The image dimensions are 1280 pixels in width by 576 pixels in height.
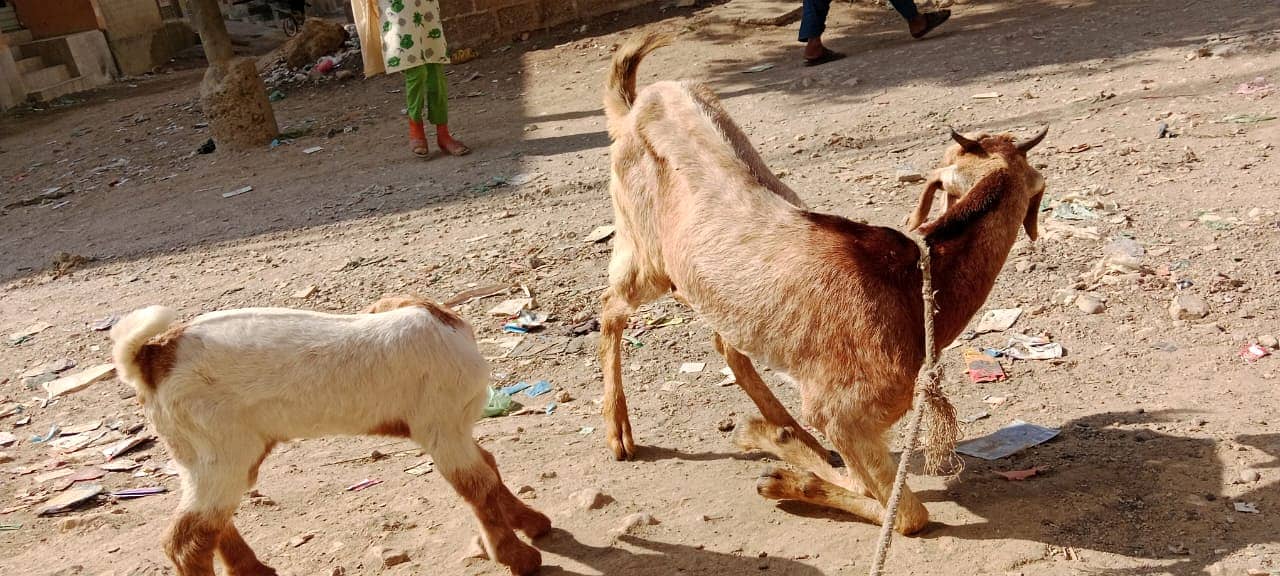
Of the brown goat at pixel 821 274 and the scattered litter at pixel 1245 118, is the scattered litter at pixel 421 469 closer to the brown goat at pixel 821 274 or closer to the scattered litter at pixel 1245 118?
the brown goat at pixel 821 274

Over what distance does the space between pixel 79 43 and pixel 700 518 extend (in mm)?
16268

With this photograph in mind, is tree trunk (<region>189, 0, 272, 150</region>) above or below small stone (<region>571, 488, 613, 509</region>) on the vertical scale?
above

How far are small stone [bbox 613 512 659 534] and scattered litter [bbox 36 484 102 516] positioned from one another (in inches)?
86.3

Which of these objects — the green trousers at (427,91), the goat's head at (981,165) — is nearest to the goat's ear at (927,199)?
the goat's head at (981,165)

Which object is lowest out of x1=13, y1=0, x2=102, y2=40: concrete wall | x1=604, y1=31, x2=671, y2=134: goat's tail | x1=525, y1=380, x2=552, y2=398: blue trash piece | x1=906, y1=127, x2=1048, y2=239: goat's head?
x1=525, y1=380, x2=552, y2=398: blue trash piece


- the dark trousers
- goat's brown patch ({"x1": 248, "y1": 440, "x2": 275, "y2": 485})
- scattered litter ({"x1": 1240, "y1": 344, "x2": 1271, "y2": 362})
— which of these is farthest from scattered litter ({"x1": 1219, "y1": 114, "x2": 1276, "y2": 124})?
goat's brown patch ({"x1": 248, "y1": 440, "x2": 275, "y2": 485})

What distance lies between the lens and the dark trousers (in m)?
9.99

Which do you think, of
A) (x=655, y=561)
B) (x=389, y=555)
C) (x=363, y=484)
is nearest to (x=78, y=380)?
(x=363, y=484)

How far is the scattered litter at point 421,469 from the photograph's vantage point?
3949mm

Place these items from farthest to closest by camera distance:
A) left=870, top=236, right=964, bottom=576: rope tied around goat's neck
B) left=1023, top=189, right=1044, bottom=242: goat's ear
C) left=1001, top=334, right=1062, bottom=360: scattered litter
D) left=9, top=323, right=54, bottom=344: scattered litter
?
1. left=9, top=323, right=54, bottom=344: scattered litter
2. left=1001, top=334, right=1062, bottom=360: scattered litter
3. left=1023, top=189, right=1044, bottom=242: goat's ear
4. left=870, top=236, right=964, bottom=576: rope tied around goat's neck

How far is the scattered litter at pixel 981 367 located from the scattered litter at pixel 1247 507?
3.75ft

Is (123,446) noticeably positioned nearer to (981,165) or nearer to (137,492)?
(137,492)

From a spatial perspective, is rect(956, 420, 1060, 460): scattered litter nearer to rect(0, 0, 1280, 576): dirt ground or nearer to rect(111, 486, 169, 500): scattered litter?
rect(0, 0, 1280, 576): dirt ground

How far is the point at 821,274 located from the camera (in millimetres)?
2895
